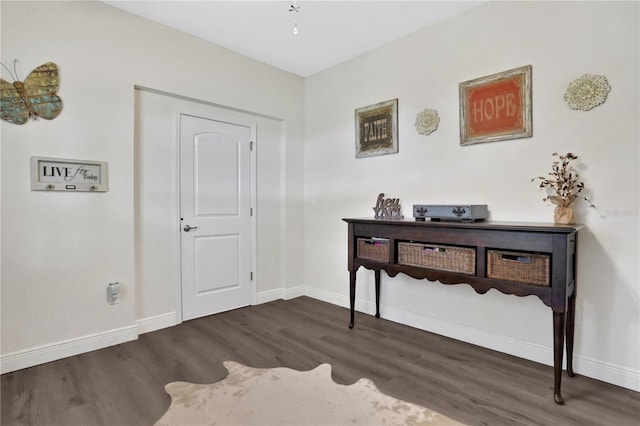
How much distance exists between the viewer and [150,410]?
1.79 metres

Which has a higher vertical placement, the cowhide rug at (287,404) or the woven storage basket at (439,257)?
the woven storage basket at (439,257)

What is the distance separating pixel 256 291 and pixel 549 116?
309 cm

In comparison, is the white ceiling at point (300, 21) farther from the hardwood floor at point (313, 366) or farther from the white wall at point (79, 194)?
the hardwood floor at point (313, 366)

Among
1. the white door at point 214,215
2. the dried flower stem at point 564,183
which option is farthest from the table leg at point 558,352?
the white door at point 214,215

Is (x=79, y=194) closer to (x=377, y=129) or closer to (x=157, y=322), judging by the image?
(x=157, y=322)

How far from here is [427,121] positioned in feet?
9.53

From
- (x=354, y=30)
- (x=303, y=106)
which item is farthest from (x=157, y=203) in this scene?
(x=354, y=30)

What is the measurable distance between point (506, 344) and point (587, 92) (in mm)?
1793

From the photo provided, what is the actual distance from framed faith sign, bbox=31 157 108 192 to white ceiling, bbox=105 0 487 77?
130 centimetres

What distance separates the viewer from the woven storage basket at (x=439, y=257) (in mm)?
2244

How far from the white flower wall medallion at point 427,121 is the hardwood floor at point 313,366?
175 cm

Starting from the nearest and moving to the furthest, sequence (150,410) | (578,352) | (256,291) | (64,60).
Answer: (150,410)
(578,352)
(64,60)
(256,291)

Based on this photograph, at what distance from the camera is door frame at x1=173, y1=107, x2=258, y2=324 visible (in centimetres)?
311

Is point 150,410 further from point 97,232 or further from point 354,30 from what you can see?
point 354,30
